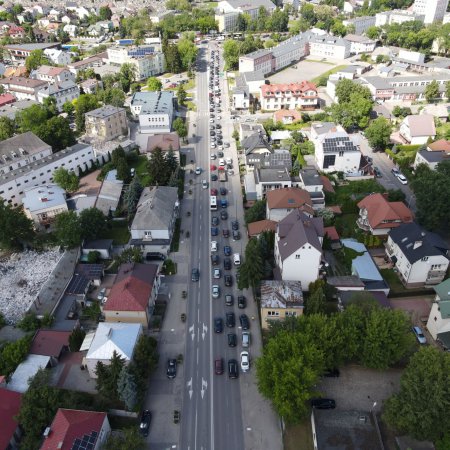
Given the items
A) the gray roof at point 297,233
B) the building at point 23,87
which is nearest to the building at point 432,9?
the building at point 23,87

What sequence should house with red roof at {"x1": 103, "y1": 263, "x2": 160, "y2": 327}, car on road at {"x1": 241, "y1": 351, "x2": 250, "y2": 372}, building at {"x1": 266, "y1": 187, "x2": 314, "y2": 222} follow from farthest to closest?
building at {"x1": 266, "y1": 187, "x2": 314, "y2": 222}
house with red roof at {"x1": 103, "y1": 263, "x2": 160, "y2": 327}
car on road at {"x1": 241, "y1": 351, "x2": 250, "y2": 372}

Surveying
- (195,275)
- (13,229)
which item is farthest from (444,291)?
(13,229)

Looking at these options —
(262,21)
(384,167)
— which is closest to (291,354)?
(384,167)

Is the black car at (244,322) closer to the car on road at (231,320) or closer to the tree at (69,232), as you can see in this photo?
the car on road at (231,320)

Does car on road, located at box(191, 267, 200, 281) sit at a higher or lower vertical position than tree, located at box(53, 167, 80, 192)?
lower

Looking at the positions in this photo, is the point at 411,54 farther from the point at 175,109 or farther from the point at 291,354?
the point at 291,354

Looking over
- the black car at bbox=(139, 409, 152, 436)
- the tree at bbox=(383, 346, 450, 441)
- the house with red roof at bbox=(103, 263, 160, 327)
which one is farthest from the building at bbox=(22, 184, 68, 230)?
the tree at bbox=(383, 346, 450, 441)

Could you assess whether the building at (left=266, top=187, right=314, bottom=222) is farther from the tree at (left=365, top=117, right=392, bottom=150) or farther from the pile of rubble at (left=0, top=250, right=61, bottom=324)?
the pile of rubble at (left=0, top=250, right=61, bottom=324)

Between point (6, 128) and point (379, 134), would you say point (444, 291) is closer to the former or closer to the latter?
point (379, 134)
